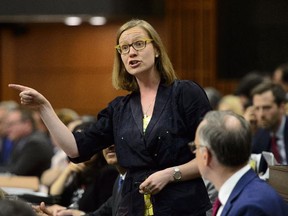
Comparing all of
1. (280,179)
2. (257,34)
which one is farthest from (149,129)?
(257,34)

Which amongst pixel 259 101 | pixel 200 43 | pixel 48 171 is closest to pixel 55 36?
pixel 200 43

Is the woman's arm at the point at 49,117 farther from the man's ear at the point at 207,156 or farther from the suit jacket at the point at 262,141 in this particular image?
the suit jacket at the point at 262,141

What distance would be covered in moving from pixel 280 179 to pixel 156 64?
774 mm

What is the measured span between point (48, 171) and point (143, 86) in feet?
13.4

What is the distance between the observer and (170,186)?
3.89m

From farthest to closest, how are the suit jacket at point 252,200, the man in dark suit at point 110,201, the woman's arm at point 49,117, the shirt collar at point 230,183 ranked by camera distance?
1. the man in dark suit at point 110,201
2. the woman's arm at point 49,117
3. the shirt collar at point 230,183
4. the suit jacket at point 252,200

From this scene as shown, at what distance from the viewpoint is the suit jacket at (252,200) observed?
3059 mm

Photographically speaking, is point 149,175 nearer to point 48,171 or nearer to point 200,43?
point 48,171

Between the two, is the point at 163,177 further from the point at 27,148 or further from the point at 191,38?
the point at 191,38

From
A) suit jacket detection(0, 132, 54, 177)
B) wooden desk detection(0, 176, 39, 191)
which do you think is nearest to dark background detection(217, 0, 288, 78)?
suit jacket detection(0, 132, 54, 177)

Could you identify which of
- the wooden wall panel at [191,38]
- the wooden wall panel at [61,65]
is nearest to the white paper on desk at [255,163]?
the wooden wall panel at [191,38]

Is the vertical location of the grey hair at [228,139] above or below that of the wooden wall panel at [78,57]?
above

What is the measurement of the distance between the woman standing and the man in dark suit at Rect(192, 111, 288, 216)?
0.63 metres

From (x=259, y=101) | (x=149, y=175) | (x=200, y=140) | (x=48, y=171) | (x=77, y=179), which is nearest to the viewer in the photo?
(x=200, y=140)
